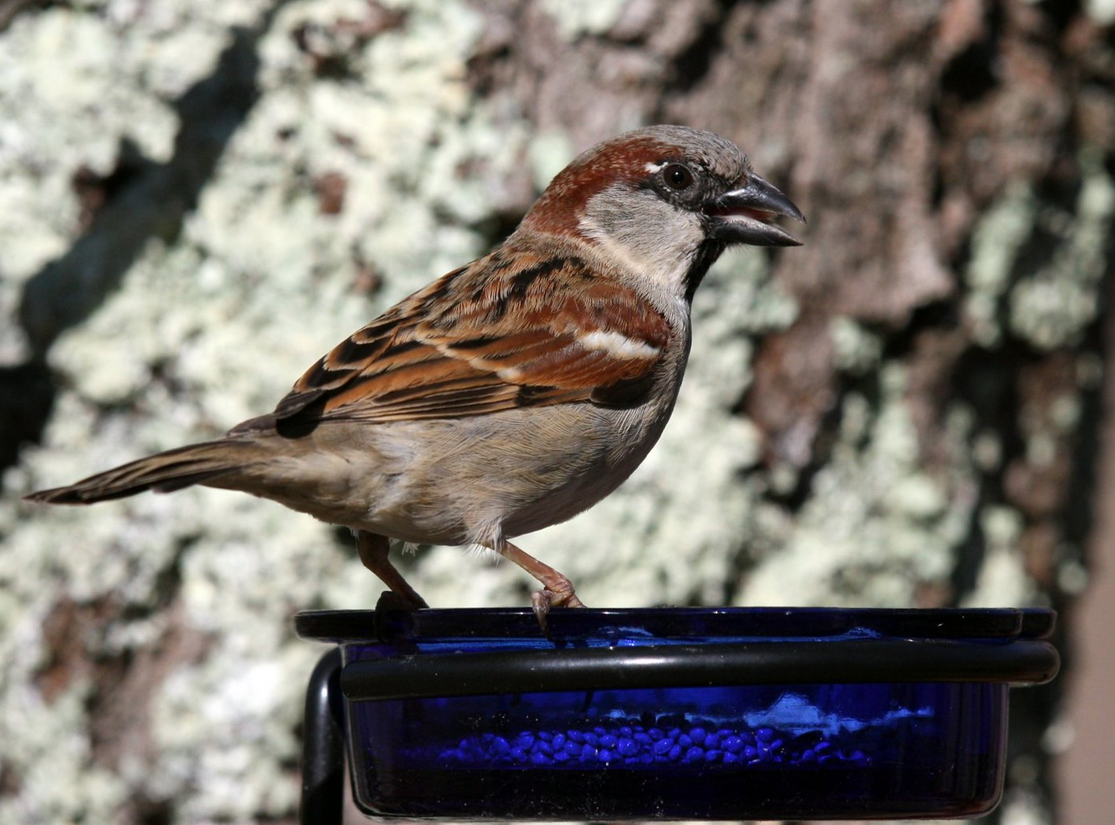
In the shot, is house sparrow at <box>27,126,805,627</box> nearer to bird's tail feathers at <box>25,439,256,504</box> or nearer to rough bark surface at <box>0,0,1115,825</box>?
bird's tail feathers at <box>25,439,256,504</box>

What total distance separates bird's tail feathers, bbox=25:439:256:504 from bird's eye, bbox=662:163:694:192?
1.21 metres

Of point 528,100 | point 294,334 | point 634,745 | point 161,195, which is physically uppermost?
point 528,100

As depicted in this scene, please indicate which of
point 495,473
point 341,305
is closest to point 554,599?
point 495,473

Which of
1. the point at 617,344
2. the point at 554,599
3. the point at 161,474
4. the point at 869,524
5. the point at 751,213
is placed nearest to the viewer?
the point at 161,474

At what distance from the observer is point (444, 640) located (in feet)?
6.18

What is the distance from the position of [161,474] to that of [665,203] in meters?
1.44

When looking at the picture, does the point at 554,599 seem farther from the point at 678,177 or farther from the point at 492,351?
the point at 678,177

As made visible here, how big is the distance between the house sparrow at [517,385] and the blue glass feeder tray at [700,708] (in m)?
0.64

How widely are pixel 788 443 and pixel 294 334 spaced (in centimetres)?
131

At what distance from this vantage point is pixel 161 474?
226 centimetres

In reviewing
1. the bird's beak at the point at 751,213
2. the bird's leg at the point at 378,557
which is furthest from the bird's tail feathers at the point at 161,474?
the bird's beak at the point at 751,213

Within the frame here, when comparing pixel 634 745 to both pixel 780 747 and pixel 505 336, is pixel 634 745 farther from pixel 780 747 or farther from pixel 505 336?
pixel 505 336

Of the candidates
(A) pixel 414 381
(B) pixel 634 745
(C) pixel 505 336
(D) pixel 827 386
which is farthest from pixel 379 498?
(D) pixel 827 386

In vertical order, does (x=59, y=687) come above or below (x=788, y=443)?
below
